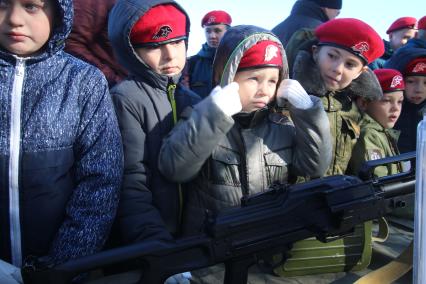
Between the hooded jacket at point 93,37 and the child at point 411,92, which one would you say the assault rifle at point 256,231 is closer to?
the hooded jacket at point 93,37

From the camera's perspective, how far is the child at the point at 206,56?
141 inches

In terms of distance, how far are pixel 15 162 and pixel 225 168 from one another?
0.65 metres

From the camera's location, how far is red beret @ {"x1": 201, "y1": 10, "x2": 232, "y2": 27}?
4930 millimetres

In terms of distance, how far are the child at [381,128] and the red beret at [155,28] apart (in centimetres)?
115

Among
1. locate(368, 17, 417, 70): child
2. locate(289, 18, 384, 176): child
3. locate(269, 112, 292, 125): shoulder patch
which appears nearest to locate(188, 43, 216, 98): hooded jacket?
locate(289, 18, 384, 176): child

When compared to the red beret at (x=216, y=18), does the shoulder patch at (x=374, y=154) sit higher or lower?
lower

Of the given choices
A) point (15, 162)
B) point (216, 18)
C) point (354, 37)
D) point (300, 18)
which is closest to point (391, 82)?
point (354, 37)

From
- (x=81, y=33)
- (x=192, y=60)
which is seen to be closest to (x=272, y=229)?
(x=81, y=33)

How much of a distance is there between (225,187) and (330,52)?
0.99 meters

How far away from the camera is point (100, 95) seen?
49.3 inches

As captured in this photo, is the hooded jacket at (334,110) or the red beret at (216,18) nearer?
the hooded jacket at (334,110)

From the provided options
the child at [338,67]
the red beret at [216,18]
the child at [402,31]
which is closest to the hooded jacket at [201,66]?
the red beret at [216,18]

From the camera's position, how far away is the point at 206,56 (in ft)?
13.5

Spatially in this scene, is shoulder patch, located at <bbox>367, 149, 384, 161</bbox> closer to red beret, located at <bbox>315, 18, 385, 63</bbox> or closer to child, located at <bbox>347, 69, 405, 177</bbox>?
child, located at <bbox>347, 69, 405, 177</bbox>
